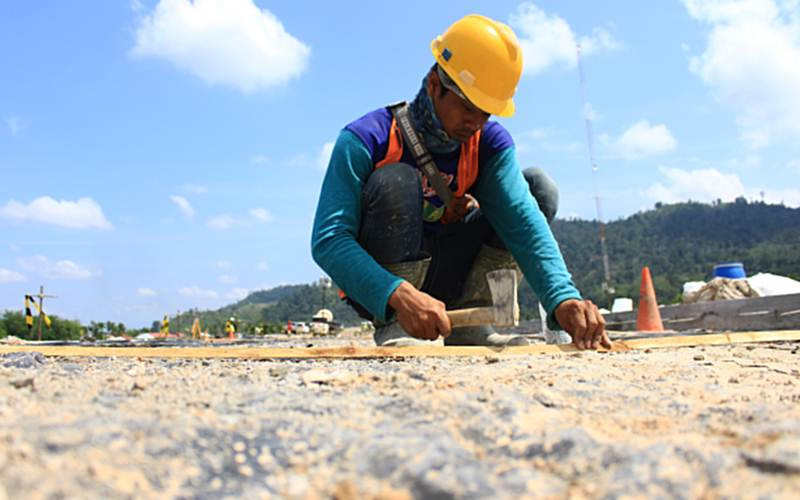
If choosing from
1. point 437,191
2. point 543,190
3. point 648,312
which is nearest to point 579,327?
point 437,191

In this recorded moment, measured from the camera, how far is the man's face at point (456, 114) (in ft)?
9.02

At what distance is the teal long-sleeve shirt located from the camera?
2.51m

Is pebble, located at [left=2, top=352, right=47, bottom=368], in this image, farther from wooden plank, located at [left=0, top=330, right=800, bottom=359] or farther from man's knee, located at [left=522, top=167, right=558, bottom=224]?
man's knee, located at [left=522, top=167, right=558, bottom=224]

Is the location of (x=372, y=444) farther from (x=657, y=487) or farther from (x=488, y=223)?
(x=488, y=223)

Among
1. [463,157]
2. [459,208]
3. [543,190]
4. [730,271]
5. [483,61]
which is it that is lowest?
[730,271]

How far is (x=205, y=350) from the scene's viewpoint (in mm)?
2455

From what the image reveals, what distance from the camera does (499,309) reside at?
2395mm

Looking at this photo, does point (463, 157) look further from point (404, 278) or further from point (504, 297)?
point (504, 297)

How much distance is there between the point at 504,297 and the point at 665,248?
119m

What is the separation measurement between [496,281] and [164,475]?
1.76 meters

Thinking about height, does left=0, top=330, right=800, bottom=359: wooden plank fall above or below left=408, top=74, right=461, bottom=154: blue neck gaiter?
below

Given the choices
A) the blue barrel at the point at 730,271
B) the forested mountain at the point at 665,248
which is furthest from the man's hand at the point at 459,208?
the forested mountain at the point at 665,248

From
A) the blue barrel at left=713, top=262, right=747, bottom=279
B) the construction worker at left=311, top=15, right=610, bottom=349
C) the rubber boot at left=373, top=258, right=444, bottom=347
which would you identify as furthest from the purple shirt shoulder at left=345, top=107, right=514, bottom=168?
the blue barrel at left=713, top=262, right=747, bottom=279

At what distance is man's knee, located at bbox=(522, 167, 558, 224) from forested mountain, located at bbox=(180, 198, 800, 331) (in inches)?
2824
